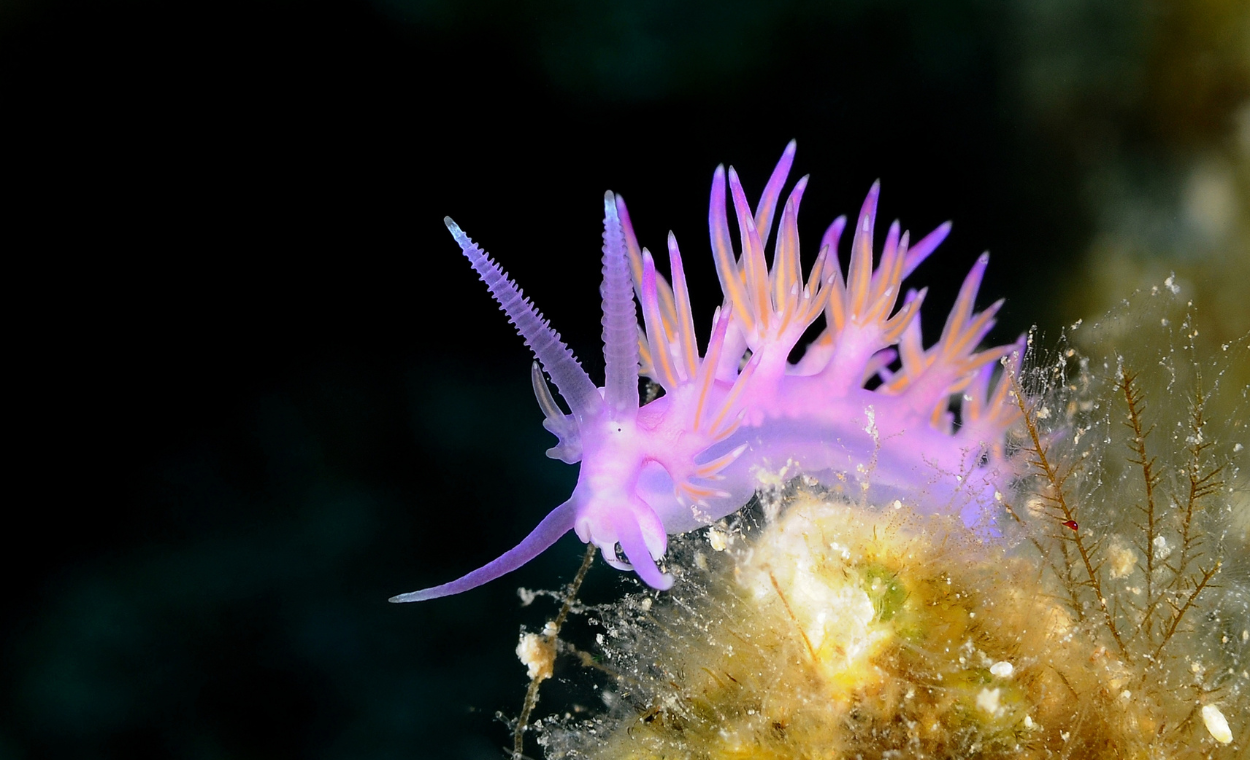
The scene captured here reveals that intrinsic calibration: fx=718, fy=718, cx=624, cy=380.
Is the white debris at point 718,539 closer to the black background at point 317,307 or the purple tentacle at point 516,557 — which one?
the purple tentacle at point 516,557

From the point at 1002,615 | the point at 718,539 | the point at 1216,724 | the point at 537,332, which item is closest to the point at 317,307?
the point at 537,332

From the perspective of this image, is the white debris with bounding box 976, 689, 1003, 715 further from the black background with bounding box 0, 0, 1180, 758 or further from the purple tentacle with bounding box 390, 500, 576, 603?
the black background with bounding box 0, 0, 1180, 758

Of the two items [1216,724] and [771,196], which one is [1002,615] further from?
[771,196]

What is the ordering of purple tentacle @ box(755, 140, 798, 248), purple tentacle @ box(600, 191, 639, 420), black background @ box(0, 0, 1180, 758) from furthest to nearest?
black background @ box(0, 0, 1180, 758) → purple tentacle @ box(755, 140, 798, 248) → purple tentacle @ box(600, 191, 639, 420)

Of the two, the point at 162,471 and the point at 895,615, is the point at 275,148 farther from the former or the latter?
the point at 895,615

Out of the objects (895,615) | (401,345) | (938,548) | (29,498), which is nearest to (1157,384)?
(938,548)

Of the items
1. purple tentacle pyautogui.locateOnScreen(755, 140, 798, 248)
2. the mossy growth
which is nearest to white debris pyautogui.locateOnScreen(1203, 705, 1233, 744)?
the mossy growth

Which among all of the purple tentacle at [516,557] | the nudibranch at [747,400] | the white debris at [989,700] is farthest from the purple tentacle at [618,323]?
the white debris at [989,700]
